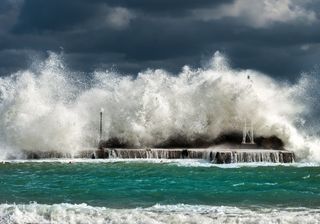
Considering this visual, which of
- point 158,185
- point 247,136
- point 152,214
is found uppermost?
point 247,136

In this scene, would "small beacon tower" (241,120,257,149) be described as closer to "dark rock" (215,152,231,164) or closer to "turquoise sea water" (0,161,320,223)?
"dark rock" (215,152,231,164)

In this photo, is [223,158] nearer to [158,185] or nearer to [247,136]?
[247,136]

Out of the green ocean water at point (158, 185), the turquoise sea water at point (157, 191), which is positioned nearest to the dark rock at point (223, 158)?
the turquoise sea water at point (157, 191)

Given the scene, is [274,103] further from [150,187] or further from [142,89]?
[150,187]

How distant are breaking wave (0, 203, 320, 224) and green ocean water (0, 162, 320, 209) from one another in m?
0.88

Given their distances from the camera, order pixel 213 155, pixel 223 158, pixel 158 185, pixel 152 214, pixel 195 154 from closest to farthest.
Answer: pixel 152 214 → pixel 158 185 → pixel 223 158 → pixel 213 155 → pixel 195 154

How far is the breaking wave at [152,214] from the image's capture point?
12.5 m

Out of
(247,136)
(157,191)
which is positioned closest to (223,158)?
(247,136)

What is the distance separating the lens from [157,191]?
17.2 m

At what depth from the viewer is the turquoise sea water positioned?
1323 cm

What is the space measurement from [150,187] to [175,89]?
17896 mm

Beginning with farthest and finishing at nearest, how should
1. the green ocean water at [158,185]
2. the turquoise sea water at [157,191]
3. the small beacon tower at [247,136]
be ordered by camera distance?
the small beacon tower at [247,136] < the green ocean water at [158,185] < the turquoise sea water at [157,191]

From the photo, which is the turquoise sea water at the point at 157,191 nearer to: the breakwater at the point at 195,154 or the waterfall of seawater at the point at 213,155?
the waterfall of seawater at the point at 213,155

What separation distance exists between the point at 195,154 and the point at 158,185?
1007 cm
